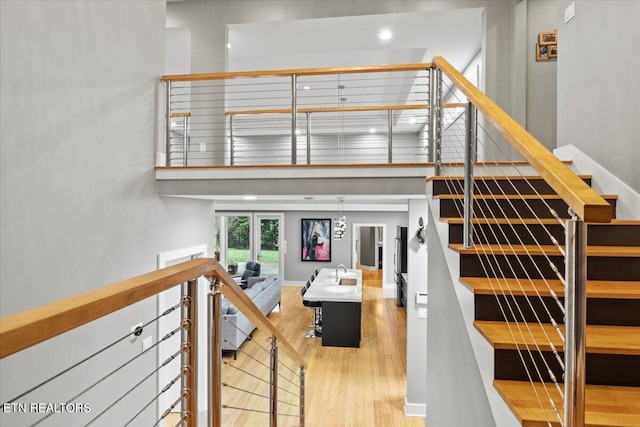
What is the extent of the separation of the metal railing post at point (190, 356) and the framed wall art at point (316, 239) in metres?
10.8

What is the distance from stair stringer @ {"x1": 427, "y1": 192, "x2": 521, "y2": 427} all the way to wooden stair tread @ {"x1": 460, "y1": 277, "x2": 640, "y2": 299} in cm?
7

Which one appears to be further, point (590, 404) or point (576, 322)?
point (590, 404)

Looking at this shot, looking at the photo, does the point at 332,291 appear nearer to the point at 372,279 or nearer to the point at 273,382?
the point at 273,382

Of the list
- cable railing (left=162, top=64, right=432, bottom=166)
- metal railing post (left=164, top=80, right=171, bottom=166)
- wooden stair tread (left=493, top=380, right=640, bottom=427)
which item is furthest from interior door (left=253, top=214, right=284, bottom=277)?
wooden stair tread (left=493, top=380, right=640, bottom=427)

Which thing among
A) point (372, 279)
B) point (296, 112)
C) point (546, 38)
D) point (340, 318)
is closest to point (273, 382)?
point (296, 112)

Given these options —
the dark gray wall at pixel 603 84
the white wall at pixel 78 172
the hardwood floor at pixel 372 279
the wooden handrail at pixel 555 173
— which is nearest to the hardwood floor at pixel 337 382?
the white wall at pixel 78 172

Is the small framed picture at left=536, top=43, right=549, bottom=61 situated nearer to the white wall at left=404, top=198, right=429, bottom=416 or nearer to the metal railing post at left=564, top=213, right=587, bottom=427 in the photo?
the white wall at left=404, top=198, right=429, bottom=416

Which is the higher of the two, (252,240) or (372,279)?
(252,240)

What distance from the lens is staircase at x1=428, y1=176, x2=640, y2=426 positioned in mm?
1272

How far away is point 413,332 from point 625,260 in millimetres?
3121

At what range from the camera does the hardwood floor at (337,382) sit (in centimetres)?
445

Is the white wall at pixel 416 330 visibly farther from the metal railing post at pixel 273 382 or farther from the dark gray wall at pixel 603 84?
the metal railing post at pixel 273 382

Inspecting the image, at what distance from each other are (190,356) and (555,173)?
46.6 inches

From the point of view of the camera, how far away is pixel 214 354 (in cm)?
116
